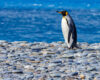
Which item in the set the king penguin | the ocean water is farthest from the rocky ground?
the ocean water

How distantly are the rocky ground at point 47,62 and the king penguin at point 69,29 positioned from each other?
196 millimetres

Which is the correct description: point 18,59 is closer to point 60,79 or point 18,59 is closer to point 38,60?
point 38,60

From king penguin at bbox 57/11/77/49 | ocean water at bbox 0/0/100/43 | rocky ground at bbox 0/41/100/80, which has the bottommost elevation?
ocean water at bbox 0/0/100/43

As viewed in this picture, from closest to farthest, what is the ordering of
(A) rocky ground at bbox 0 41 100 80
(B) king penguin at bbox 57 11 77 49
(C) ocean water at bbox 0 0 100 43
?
(A) rocky ground at bbox 0 41 100 80, (B) king penguin at bbox 57 11 77 49, (C) ocean water at bbox 0 0 100 43

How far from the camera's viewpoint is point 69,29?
26.4 feet

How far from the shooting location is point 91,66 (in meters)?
6.29

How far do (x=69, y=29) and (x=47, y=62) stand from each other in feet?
5.39

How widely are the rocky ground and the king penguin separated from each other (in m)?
0.20

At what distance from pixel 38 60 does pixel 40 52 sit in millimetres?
908

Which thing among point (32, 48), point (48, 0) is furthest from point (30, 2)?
point (32, 48)

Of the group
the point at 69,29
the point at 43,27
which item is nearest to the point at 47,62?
the point at 69,29

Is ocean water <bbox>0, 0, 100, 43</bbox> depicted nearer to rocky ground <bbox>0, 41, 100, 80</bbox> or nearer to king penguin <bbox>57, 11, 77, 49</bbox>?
king penguin <bbox>57, 11, 77, 49</bbox>

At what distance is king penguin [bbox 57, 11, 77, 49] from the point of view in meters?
7.99

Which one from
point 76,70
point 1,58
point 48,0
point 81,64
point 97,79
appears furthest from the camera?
point 48,0
